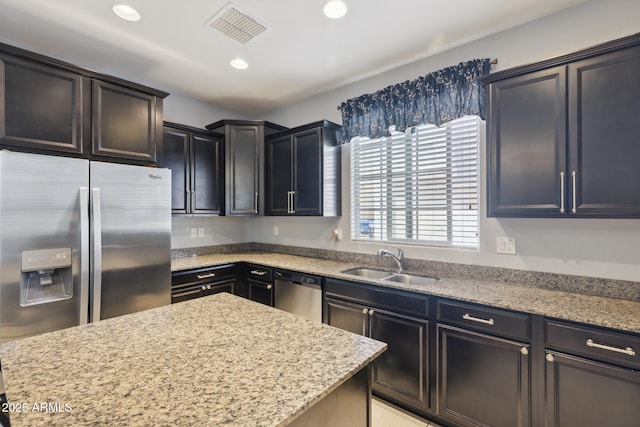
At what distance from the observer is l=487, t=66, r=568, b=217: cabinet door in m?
1.77

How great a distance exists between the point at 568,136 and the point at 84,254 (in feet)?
10.0

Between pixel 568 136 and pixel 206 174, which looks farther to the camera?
pixel 206 174

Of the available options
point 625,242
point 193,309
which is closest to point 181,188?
point 193,309

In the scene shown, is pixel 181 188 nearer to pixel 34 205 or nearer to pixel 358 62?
pixel 34 205

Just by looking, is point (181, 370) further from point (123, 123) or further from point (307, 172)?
point (307, 172)

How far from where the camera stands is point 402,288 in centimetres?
212

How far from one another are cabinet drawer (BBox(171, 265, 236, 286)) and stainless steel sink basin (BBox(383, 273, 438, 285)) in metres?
1.64

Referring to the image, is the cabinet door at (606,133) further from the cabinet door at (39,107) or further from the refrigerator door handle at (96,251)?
the cabinet door at (39,107)

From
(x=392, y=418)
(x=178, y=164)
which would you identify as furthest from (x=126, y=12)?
(x=392, y=418)

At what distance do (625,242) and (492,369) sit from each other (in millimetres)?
1116

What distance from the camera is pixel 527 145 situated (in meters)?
1.86

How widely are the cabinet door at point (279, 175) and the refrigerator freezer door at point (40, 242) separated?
1768 mm

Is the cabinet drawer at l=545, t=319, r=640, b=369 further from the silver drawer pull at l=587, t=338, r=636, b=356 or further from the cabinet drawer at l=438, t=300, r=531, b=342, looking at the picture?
the cabinet drawer at l=438, t=300, r=531, b=342

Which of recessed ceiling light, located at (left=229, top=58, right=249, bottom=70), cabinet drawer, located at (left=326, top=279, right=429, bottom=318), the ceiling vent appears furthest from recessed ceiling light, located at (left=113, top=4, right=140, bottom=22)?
cabinet drawer, located at (left=326, top=279, right=429, bottom=318)
